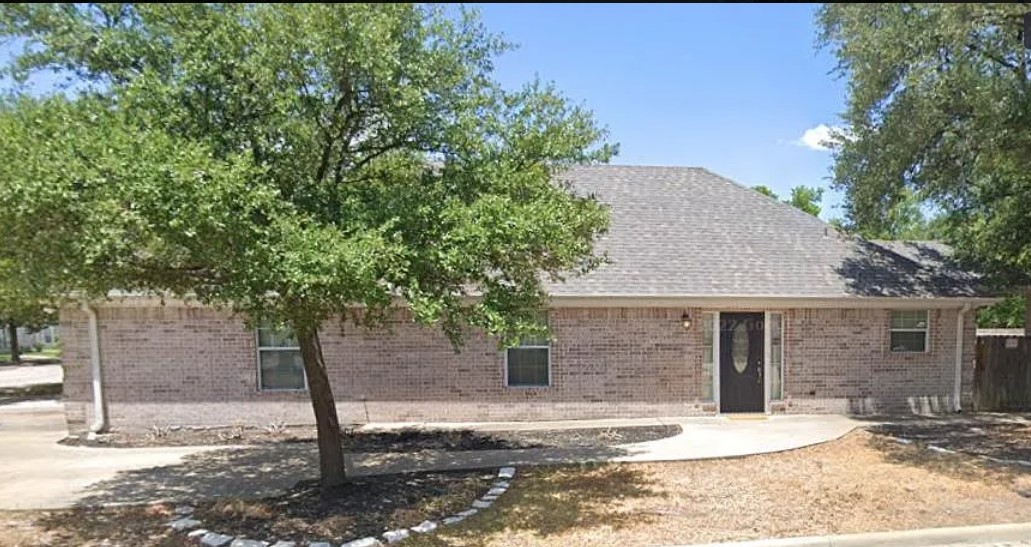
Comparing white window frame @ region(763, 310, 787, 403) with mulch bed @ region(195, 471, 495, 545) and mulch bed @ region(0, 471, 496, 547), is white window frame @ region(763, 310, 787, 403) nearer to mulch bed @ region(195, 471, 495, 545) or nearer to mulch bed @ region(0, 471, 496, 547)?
mulch bed @ region(195, 471, 495, 545)

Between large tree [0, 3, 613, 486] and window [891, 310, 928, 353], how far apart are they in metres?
8.77

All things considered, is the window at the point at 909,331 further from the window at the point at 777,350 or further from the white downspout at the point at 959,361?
the window at the point at 777,350

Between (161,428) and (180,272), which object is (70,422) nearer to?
(161,428)

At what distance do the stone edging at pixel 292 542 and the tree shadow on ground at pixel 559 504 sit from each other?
0.16 meters

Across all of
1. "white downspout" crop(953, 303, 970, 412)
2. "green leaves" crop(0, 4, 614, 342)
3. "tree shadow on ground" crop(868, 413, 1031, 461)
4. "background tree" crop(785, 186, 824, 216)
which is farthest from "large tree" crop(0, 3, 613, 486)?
"background tree" crop(785, 186, 824, 216)

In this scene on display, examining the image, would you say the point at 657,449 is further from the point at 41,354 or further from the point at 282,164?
the point at 41,354

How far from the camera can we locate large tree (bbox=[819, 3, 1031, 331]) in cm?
823

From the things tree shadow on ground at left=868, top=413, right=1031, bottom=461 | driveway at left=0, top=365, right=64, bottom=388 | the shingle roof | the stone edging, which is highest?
the shingle roof

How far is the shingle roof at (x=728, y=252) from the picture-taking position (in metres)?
11.4

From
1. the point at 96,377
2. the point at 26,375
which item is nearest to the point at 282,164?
the point at 96,377

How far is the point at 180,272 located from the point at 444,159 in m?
2.91

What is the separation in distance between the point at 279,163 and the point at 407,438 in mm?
5723

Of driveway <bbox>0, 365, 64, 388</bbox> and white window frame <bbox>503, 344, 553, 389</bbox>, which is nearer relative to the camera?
white window frame <bbox>503, 344, 553, 389</bbox>

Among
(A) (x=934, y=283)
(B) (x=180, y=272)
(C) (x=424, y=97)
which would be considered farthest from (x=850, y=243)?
(B) (x=180, y=272)
